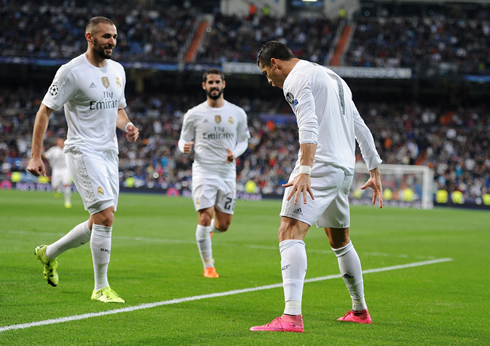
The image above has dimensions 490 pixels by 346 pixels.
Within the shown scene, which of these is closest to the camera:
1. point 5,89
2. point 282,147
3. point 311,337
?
point 311,337

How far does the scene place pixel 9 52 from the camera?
40.4m

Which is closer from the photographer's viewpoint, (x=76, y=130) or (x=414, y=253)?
(x=76, y=130)

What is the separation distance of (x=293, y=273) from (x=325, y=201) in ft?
1.87

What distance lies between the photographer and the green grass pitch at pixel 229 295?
4.51 meters

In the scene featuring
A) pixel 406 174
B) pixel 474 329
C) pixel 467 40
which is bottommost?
pixel 406 174

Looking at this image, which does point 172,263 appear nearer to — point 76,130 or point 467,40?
point 76,130

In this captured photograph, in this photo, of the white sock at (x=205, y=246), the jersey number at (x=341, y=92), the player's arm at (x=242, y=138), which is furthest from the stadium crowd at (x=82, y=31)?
the jersey number at (x=341, y=92)

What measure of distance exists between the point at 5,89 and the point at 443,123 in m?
28.6

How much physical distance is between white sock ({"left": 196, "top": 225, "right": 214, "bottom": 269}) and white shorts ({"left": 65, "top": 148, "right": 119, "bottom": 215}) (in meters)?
2.10

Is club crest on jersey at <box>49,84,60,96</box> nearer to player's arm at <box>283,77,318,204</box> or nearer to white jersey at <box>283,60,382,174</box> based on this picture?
white jersey at <box>283,60,382,174</box>

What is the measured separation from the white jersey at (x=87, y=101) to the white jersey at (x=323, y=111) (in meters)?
2.00

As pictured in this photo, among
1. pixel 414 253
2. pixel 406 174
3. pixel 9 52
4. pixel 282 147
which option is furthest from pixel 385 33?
pixel 414 253

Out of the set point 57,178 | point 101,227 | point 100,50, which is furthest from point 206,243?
point 57,178

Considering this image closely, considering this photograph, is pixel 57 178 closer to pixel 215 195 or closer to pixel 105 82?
pixel 215 195
